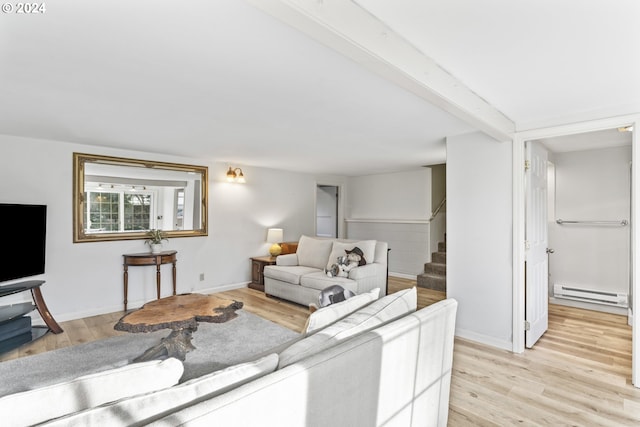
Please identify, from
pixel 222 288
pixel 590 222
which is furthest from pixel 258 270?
pixel 590 222

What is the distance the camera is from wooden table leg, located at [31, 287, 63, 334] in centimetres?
333

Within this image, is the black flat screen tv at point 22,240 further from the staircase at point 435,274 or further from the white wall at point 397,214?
the white wall at point 397,214

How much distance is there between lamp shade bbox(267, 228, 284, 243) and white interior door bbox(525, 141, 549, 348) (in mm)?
3787

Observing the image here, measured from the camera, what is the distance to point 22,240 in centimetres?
331

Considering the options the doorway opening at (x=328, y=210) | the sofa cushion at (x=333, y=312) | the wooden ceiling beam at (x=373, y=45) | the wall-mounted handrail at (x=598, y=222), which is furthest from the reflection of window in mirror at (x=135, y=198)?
the wall-mounted handrail at (x=598, y=222)

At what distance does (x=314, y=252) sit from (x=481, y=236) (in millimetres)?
2476

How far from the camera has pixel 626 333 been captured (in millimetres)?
3391

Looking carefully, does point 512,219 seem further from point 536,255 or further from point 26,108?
point 26,108

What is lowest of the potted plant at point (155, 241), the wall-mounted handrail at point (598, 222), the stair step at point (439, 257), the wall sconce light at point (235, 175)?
the stair step at point (439, 257)

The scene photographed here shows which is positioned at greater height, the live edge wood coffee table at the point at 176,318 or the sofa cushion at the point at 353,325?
the sofa cushion at the point at 353,325

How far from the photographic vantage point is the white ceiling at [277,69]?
4.53 ft

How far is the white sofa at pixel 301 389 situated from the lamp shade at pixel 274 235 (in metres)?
4.07

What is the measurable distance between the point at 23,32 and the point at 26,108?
4.85ft

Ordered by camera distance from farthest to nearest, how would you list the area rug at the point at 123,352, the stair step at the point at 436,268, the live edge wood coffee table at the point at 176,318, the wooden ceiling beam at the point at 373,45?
the stair step at the point at 436,268 < the area rug at the point at 123,352 < the live edge wood coffee table at the point at 176,318 < the wooden ceiling beam at the point at 373,45
